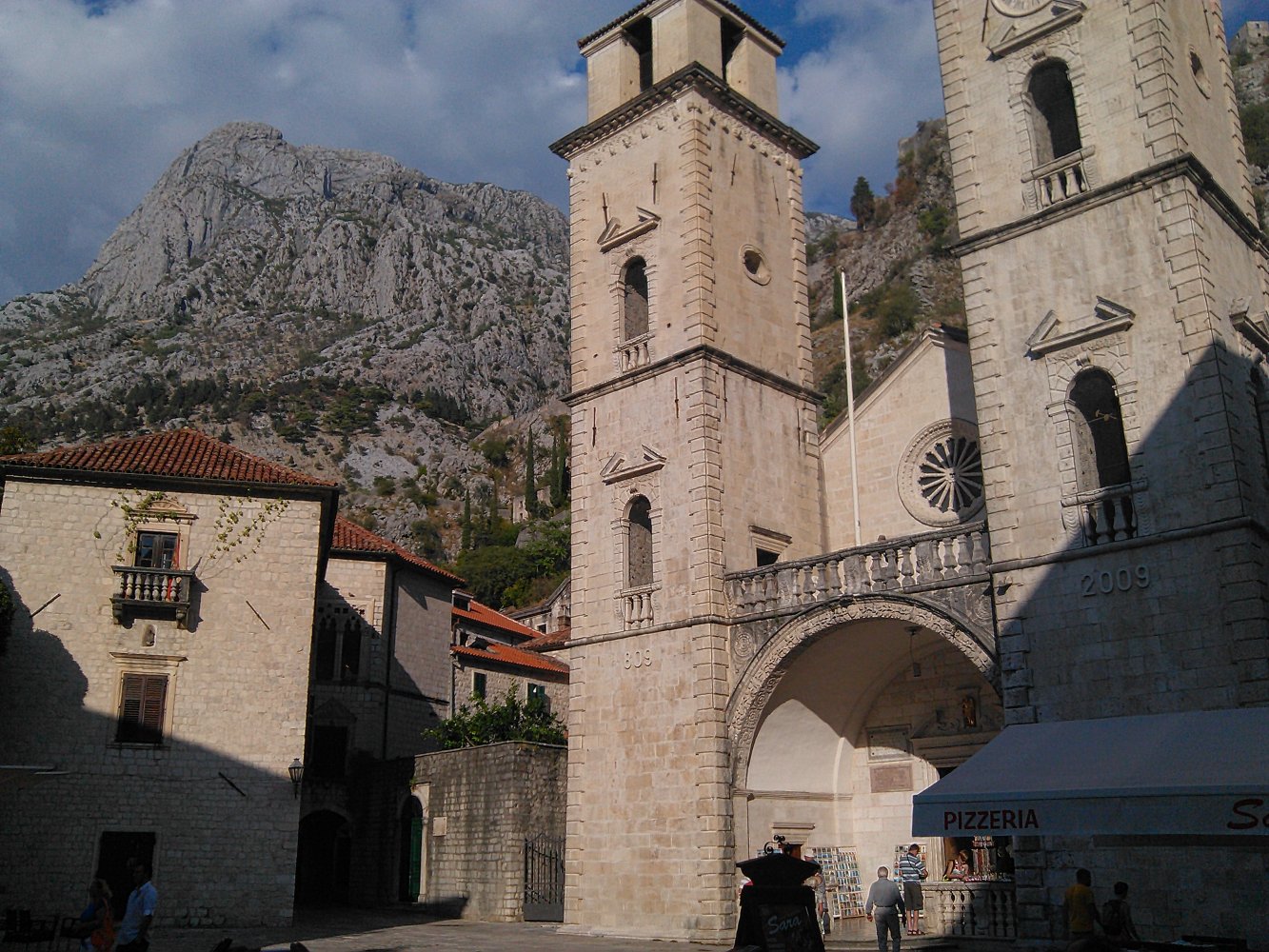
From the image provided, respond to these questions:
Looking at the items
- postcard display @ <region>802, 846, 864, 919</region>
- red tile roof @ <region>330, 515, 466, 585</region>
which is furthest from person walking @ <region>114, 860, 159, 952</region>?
red tile roof @ <region>330, 515, 466, 585</region>

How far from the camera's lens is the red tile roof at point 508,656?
A: 38.6 meters

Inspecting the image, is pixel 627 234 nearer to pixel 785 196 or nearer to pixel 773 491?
pixel 785 196

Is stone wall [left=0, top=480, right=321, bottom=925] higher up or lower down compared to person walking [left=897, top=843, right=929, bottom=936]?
higher up

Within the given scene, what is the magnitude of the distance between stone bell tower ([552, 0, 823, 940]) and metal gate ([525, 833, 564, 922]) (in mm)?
2991

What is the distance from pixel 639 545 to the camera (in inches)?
886


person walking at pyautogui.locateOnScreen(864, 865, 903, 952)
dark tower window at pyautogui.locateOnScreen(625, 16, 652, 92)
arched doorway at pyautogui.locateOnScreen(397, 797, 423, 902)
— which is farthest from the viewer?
arched doorway at pyautogui.locateOnScreen(397, 797, 423, 902)

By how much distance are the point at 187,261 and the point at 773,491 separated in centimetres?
12188

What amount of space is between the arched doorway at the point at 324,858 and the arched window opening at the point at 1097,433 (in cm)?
2260

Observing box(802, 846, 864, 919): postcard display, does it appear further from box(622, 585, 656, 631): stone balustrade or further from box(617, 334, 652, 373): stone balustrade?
box(617, 334, 652, 373): stone balustrade

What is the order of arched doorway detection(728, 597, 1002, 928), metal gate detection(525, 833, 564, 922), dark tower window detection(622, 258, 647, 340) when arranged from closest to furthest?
arched doorway detection(728, 597, 1002, 928), metal gate detection(525, 833, 564, 922), dark tower window detection(622, 258, 647, 340)

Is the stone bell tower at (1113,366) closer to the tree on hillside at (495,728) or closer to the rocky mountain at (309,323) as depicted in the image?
the tree on hillside at (495,728)

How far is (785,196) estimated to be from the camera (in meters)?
25.4

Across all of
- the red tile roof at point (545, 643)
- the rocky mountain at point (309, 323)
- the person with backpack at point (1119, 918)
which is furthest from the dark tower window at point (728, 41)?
the rocky mountain at point (309, 323)

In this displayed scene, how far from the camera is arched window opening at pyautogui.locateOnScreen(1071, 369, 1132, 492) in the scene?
633 inches
